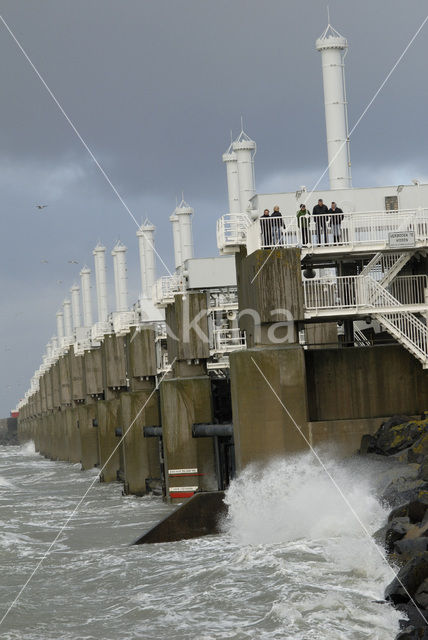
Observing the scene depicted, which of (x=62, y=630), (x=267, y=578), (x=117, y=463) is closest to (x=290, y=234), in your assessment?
(x=267, y=578)

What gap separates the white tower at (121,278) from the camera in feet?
294

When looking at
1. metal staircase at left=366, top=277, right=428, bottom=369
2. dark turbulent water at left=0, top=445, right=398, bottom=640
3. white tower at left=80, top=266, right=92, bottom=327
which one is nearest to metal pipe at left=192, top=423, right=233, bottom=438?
dark turbulent water at left=0, top=445, right=398, bottom=640

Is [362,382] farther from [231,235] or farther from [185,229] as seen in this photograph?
[185,229]

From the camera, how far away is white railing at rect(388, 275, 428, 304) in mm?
36094

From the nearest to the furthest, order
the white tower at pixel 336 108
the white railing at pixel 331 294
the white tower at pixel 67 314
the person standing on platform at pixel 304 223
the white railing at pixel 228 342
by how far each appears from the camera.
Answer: the person standing on platform at pixel 304 223 < the white railing at pixel 331 294 < the white tower at pixel 336 108 < the white railing at pixel 228 342 < the white tower at pixel 67 314

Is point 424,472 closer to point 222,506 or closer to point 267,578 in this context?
point 267,578

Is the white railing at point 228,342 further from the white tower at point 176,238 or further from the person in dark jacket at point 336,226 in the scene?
the white tower at point 176,238

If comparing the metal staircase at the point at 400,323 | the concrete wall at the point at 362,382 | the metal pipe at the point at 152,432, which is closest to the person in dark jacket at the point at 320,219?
the metal staircase at the point at 400,323

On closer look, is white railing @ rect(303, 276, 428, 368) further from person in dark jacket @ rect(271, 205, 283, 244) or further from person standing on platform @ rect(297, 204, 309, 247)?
person in dark jacket @ rect(271, 205, 283, 244)

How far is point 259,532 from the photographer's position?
30.1 meters

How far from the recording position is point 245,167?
187 ft

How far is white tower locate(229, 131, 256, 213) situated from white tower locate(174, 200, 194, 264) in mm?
14748

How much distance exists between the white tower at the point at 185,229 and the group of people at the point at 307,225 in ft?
121

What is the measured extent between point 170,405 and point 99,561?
55.1 ft
